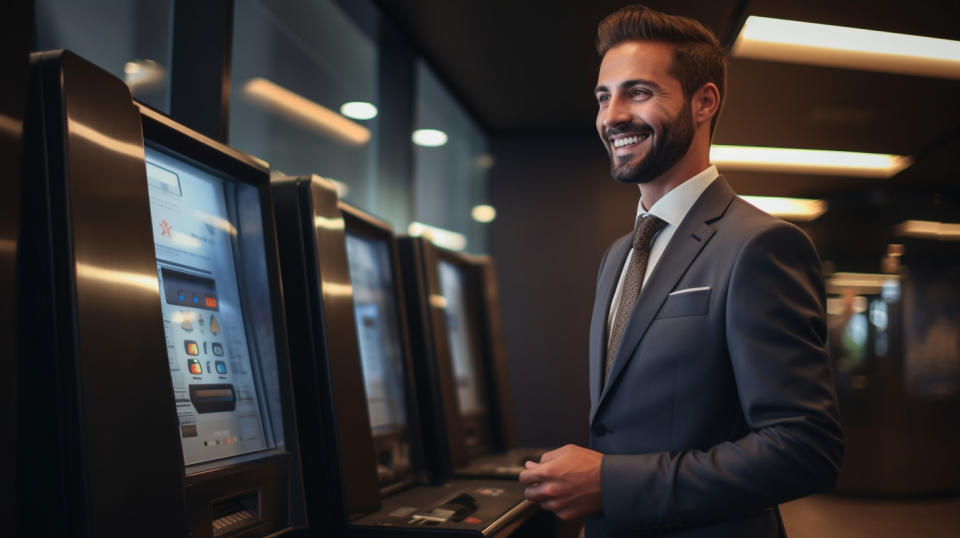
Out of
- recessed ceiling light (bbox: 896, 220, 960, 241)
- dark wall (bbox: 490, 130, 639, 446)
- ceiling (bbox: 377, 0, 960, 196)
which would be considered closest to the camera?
ceiling (bbox: 377, 0, 960, 196)

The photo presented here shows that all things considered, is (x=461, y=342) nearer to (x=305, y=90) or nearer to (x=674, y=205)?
(x=305, y=90)

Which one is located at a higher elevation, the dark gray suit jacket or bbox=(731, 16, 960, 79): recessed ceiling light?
bbox=(731, 16, 960, 79): recessed ceiling light

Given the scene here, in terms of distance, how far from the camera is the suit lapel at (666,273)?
1.23 metres

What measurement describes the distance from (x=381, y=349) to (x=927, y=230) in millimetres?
7596

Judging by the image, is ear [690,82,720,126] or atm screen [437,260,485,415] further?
atm screen [437,260,485,415]

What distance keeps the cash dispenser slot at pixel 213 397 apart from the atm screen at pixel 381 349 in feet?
2.10

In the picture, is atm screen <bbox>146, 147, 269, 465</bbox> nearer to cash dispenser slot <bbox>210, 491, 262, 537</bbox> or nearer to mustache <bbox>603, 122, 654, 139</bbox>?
cash dispenser slot <bbox>210, 491, 262, 537</bbox>

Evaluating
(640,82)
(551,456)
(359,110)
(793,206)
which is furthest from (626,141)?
(793,206)

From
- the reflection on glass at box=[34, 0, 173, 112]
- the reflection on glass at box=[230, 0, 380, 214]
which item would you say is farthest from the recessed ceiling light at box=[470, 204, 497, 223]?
the reflection on glass at box=[34, 0, 173, 112]

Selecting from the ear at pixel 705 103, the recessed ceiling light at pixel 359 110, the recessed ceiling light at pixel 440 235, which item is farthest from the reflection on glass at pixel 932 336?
the ear at pixel 705 103

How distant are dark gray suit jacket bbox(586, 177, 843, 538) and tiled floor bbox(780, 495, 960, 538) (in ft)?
16.7

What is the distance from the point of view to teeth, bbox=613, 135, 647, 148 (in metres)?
1.34

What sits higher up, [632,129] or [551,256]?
[551,256]

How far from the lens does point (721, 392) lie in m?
1.16
